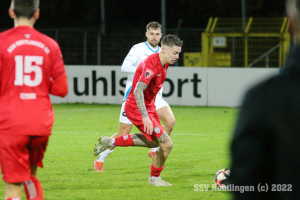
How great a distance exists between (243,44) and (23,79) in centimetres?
1585

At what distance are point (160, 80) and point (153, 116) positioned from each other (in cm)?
44

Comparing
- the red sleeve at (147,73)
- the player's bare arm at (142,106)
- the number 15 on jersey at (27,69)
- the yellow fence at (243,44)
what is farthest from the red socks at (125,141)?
the yellow fence at (243,44)

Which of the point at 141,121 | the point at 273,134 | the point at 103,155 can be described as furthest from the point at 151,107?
the point at 273,134

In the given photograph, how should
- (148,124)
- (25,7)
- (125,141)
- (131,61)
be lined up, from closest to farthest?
(25,7) → (148,124) → (125,141) → (131,61)

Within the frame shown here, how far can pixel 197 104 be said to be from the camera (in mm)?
17406

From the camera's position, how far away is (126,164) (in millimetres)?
7723

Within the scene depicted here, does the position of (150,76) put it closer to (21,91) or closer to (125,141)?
(125,141)

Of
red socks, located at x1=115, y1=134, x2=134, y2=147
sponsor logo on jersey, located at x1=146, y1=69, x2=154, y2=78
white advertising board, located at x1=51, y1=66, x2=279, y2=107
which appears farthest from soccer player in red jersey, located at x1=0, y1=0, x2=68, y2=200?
white advertising board, located at x1=51, y1=66, x2=279, y2=107

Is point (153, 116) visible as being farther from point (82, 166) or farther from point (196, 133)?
point (196, 133)

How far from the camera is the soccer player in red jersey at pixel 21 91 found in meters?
3.55

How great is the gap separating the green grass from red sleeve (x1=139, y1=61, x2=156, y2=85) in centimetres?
121

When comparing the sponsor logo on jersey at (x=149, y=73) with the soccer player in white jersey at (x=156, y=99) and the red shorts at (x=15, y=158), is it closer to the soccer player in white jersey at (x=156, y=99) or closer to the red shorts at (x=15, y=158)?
the soccer player in white jersey at (x=156, y=99)

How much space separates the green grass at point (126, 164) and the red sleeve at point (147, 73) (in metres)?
1.21

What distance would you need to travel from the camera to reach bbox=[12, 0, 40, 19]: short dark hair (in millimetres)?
3536
